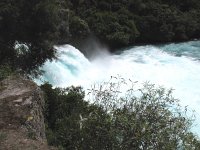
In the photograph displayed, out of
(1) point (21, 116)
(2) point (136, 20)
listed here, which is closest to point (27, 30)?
(1) point (21, 116)

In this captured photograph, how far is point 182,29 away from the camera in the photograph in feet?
118

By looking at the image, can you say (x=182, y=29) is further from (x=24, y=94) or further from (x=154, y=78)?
(x=24, y=94)

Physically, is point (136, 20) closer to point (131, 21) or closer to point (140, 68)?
point (131, 21)

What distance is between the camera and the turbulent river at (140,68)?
22719 millimetres

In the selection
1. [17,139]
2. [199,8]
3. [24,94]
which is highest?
[199,8]

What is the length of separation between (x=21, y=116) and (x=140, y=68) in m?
17.3

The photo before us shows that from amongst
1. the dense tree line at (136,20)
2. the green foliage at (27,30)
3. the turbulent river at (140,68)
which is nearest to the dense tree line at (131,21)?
the dense tree line at (136,20)

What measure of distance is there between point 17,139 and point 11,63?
749 centimetres

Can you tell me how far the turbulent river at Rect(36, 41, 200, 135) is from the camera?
2272cm

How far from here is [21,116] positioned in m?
10.1

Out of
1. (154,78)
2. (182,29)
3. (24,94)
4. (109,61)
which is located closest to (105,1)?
(182,29)

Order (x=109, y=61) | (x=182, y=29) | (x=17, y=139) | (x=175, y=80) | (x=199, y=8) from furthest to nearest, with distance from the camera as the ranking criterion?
1. (x=199, y=8)
2. (x=182, y=29)
3. (x=109, y=61)
4. (x=175, y=80)
5. (x=17, y=139)

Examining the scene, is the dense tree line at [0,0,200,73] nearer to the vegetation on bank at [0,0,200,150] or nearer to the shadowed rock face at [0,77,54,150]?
the vegetation on bank at [0,0,200,150]

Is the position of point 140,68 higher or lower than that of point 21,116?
higher
